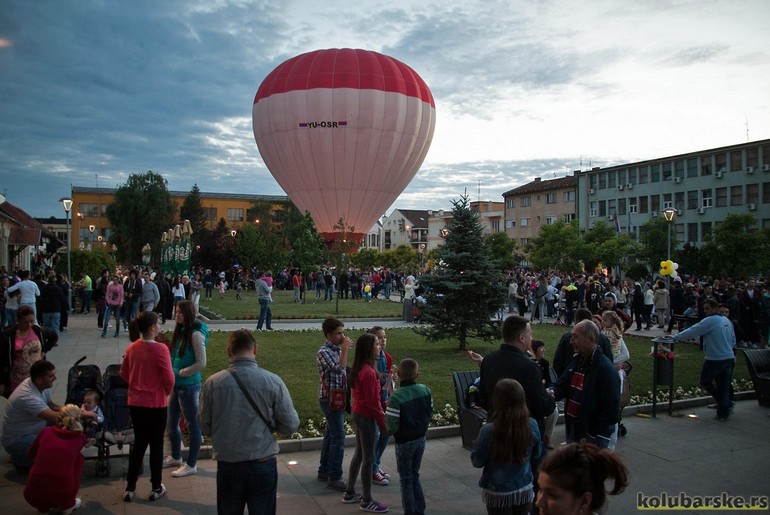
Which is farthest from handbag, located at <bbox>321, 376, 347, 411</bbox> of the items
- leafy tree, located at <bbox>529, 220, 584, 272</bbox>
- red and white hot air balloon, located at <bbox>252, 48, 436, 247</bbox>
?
leafy tree, located at <bbox>529, 220, 584, 272</bbox>

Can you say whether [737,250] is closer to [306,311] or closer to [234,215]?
[306,311]

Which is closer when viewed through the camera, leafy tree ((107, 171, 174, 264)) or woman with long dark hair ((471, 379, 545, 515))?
woman with long dark hair ((471, 379, 545, 515))

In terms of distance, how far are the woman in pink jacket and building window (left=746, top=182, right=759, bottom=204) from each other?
203 feet

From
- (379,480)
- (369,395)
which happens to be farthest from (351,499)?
(369,395)

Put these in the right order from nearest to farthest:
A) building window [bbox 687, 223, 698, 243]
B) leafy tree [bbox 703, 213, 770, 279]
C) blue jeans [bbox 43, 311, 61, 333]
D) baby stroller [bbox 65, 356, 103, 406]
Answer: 1. baby stroller [bbox 65, 356, 103, 406]
2. blue jeans [bbox 43, 311, 61, 333]
3. leafy tree [bbox 703, 213, 770, 279]
4. building window [bbox 687, 223, 698, 243]

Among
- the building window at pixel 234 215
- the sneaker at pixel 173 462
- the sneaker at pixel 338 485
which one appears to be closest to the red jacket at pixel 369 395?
the sneaker at pixel 338 485

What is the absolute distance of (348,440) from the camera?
8320mm

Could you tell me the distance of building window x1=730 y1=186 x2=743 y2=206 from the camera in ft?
192

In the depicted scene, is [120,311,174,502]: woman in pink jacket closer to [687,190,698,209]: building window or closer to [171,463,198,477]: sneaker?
[171,463,198,477]: sneaker

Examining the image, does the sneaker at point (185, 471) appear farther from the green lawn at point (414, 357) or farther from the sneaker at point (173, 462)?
the green lawn at point (414, 357)

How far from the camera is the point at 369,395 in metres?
5.96

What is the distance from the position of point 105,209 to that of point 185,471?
9241 cm

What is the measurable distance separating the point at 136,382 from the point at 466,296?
10.5 metres

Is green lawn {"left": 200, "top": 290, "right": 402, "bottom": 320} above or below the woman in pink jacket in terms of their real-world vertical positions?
below
